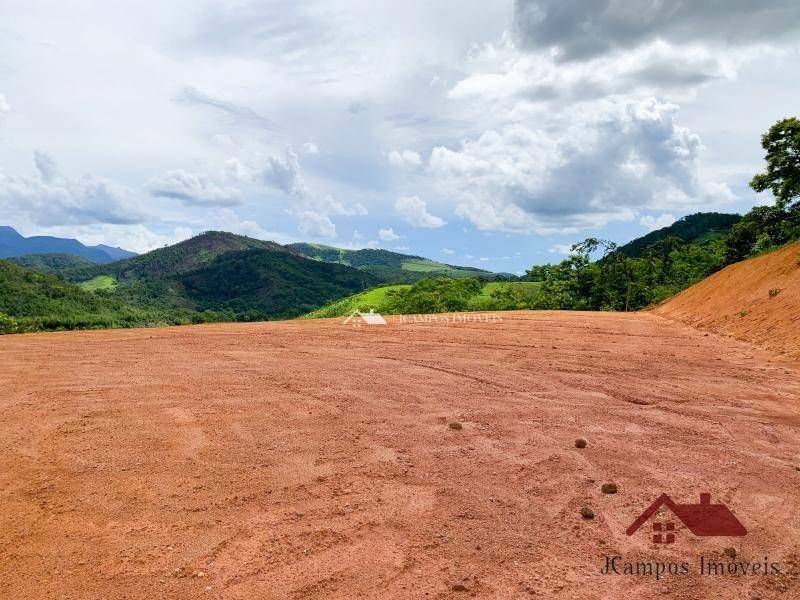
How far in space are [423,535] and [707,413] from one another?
5.92 metres

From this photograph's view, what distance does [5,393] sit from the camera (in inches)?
316

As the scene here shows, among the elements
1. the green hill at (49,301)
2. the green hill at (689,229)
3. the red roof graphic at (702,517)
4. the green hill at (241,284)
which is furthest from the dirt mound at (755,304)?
the green hill at (241,284)

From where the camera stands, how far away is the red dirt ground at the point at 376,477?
11.7ft

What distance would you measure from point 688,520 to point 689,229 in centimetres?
11562

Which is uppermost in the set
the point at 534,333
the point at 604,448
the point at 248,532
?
the point at 534,333

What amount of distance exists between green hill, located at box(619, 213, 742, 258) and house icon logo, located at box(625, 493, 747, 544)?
94322 mm

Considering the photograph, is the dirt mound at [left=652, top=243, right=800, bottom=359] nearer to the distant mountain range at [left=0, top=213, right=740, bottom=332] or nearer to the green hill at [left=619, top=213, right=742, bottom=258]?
the distant mountain range at [left=0, top=213, right=740, bottom=332]

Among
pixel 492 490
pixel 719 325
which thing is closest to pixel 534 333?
pixel 719 325

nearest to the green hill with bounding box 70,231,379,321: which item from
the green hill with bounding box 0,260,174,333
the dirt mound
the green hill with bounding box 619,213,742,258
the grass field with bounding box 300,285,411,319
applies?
the green hill with bounding box 0,260,174,333

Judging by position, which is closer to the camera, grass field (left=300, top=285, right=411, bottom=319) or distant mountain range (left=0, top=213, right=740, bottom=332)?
grass field (left=300, top=285, right=411, bottom=319)

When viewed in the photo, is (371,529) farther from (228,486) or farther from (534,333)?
(534,333)

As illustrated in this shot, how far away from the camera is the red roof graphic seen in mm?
4234

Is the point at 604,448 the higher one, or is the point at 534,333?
the point at 534,333

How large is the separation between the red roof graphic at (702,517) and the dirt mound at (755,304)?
993 centimetres
